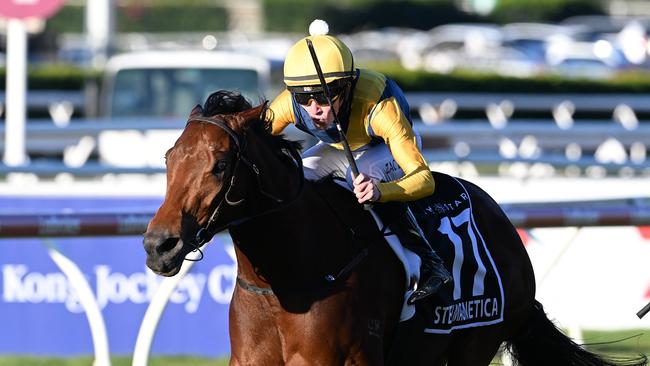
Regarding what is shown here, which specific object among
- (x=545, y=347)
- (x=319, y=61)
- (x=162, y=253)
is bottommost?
(x=545, y=347)

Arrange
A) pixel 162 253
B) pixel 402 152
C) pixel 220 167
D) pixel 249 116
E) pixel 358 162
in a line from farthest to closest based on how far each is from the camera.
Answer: pixel 358 162 → pixel 402 152 → pixel 249 116 → pixel 220 167 → pixel 162 253

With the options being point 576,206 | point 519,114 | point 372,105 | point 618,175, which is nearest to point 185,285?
point 576,206

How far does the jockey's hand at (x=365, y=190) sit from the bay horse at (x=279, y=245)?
16 cm

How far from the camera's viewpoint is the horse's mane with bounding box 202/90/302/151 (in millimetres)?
4137

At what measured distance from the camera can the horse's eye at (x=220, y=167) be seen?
12.8ft

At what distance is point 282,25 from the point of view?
1983 inches

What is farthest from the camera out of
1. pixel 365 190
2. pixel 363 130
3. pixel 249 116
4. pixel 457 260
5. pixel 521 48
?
pixel 521 48

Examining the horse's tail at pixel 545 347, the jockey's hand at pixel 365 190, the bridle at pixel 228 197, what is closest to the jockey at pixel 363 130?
the jockey's hand at pixel 365 190

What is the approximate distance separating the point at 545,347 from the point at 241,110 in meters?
1.90

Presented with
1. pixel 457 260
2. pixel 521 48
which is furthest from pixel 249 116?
pixel 521 48

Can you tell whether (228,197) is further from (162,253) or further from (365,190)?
(365,190)

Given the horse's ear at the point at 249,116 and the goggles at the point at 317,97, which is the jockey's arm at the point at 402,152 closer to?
the goggles at the point at 317,97

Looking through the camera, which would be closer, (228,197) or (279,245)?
(228,197)

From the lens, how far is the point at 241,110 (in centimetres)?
420
